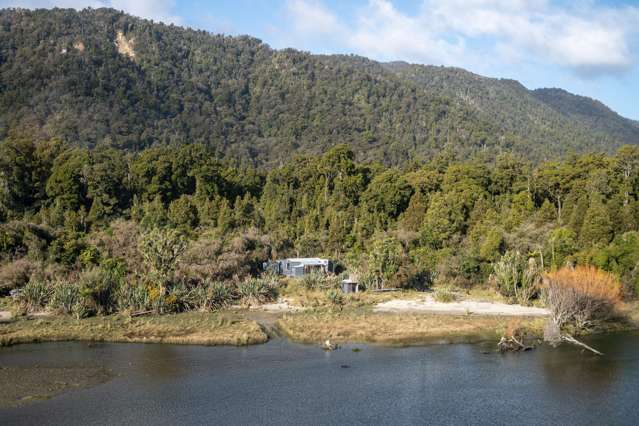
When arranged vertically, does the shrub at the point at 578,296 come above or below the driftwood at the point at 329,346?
above

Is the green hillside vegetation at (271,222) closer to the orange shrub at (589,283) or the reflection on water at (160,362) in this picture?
the orange shrub at (589,283)

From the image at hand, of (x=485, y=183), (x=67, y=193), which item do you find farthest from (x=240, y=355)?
(x=485, y=183)

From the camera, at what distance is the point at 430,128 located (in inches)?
5822

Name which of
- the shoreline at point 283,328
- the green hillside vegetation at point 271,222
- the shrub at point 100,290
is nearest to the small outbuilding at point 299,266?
the green hillside vegetation at point 271,222

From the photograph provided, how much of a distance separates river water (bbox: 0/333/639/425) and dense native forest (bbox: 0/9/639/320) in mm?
12477

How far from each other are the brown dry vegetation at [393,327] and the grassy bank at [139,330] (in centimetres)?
328

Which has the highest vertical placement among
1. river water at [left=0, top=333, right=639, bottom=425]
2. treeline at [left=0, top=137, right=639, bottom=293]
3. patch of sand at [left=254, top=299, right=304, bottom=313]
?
treeline at [left=0, top=137, right=639, bottom=293]

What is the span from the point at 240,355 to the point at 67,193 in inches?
1818

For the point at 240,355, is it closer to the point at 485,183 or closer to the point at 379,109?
the point at 485,183

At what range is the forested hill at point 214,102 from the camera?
12288 centimetres

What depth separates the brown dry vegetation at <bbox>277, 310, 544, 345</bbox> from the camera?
39625mm

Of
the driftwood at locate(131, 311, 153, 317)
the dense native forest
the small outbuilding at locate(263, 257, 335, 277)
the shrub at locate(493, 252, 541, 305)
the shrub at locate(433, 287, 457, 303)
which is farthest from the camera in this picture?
the small outbuilding at locate(263, 257, 335, 277)

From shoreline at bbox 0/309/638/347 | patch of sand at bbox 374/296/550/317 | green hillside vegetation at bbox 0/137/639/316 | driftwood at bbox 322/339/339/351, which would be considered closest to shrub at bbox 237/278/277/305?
green hillside vegetation at bbox 0/137/639/316

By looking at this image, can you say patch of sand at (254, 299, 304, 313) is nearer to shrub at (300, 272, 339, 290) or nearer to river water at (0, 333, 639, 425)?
shrub at (300, 272, 339, 290)
